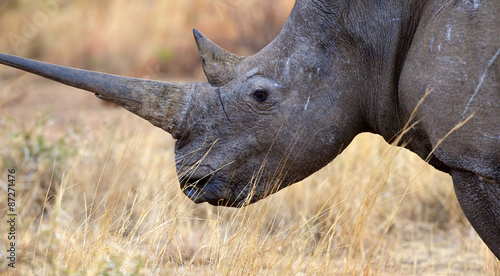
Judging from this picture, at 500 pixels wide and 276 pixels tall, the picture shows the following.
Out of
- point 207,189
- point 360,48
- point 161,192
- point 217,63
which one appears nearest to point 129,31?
point 161,192

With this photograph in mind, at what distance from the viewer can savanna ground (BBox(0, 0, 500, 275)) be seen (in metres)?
3.29

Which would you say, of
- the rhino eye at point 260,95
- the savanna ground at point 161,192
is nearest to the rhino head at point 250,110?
the rhino eye at point 260,95

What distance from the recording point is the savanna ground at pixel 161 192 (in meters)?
3.29

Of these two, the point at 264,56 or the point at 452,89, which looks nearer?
the point at 452,89

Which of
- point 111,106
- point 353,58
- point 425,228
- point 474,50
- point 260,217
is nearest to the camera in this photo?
point 474,50

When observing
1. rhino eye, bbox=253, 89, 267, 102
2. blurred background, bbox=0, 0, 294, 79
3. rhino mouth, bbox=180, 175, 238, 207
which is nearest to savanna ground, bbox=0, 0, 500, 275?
blurred background, bbox=0, 0, 294, 79

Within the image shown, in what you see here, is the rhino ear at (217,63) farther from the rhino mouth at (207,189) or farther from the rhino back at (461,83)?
the rhino back at (461,83)

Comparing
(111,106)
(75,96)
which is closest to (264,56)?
(111,106)

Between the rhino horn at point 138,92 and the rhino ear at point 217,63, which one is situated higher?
the rhino ear at point 217,63

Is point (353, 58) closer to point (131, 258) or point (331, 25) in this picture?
point (331, 25)

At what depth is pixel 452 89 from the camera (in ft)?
8.64

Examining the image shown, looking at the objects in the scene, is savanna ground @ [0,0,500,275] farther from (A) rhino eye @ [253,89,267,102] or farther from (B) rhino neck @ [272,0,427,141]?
Result: (A) rhino eye @ [253,89,267,102]

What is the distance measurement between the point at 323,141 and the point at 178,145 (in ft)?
2.59

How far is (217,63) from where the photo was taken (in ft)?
11.0
